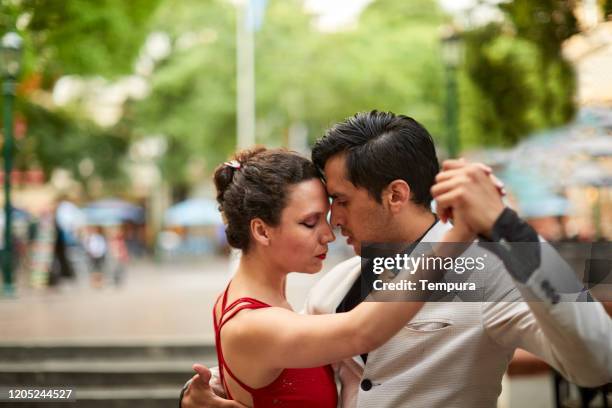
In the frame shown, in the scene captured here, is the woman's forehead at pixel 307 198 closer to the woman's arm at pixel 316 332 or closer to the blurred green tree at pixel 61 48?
the woman's arm at pixel 316 332

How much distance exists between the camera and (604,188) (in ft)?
42.2

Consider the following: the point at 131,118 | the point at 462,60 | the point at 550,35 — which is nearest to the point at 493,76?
the point at 462,60

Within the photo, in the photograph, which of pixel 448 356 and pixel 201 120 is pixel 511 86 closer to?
pixel 448 356

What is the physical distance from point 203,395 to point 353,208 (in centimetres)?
65

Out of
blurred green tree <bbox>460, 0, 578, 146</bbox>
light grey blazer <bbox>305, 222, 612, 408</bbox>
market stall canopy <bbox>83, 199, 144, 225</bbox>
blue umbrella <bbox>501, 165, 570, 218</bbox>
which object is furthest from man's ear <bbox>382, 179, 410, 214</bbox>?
market stall canopy <bbox>83, 199, 144, 225</bbox>

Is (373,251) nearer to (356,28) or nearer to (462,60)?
(462,60)

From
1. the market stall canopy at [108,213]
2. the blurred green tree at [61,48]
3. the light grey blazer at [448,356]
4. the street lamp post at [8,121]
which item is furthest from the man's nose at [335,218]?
the market stall canopy at [108,213]

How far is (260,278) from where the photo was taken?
213 cm

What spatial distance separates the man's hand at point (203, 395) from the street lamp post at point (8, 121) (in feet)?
18.2

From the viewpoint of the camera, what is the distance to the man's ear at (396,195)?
2023 millimetres

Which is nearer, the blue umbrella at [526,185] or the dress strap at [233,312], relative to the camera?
the dress strap at [233,312]

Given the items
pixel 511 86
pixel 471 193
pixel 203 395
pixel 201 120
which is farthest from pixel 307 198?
pixel 201 120

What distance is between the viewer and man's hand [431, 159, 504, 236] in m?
1.33

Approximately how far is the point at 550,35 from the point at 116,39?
6048 mm
